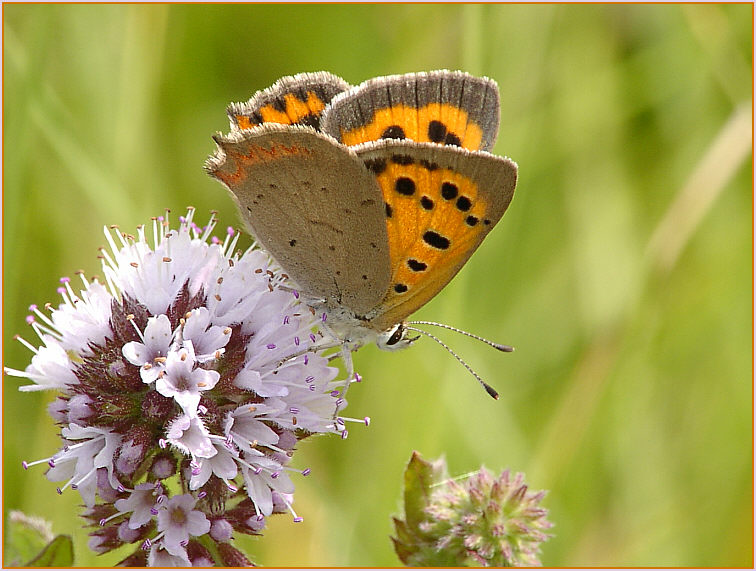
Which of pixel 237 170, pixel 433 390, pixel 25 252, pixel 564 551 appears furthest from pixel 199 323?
pixel 564 551

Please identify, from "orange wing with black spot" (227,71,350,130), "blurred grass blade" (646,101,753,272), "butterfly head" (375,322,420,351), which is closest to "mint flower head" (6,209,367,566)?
"butterfly head" (375,322,420,351)

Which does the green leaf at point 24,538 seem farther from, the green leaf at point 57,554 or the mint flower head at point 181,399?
the mint flower head at point 181,399

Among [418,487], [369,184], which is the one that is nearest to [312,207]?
[369,184]

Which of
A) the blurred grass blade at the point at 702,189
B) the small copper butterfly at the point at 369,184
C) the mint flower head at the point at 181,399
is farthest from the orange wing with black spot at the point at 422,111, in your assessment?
the blurred grass blade at the point at 702,189

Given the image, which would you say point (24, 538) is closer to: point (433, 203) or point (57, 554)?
point (57, 554)

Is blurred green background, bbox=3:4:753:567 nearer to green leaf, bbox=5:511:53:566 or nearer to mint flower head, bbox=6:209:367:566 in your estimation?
green leaf, bbox=5:511:53:566

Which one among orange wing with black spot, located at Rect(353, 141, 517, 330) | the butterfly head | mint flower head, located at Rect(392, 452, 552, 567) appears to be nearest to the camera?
orange wing with black spot, located at Rect(353, 141, 517, 330)

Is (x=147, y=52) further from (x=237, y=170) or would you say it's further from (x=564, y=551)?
(x=564, y=551)
